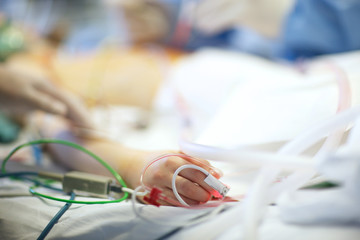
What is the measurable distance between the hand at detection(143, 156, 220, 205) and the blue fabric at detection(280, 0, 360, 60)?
0.66 meters

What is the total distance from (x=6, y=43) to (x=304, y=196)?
1.07 metres

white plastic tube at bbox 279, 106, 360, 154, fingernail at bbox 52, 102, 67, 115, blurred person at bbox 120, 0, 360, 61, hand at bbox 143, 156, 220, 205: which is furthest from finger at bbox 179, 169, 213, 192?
blurred person at bbox 120, 0, 360, 61

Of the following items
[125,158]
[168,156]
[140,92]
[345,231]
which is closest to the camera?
[345,231]

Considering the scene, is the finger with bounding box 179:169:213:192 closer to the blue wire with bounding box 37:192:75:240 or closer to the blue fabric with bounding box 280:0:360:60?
the blue wire with bounding box 37:192:75:240

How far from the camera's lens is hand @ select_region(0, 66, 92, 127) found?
631 millimetres

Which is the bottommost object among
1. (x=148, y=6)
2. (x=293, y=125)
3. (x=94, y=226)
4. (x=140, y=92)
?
(x=94, y=226)

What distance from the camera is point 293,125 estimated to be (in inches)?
18.8

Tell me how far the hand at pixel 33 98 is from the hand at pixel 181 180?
0.32 metres

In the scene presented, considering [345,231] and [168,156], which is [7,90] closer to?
[168,156]

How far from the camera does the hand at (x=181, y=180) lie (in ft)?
1.27

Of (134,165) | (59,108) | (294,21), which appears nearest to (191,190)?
(134,165)

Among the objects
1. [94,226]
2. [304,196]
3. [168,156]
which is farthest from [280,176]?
[94,226]

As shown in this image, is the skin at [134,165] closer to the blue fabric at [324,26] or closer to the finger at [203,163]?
the finger at [203,163]

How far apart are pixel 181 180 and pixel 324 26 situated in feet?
2.38
